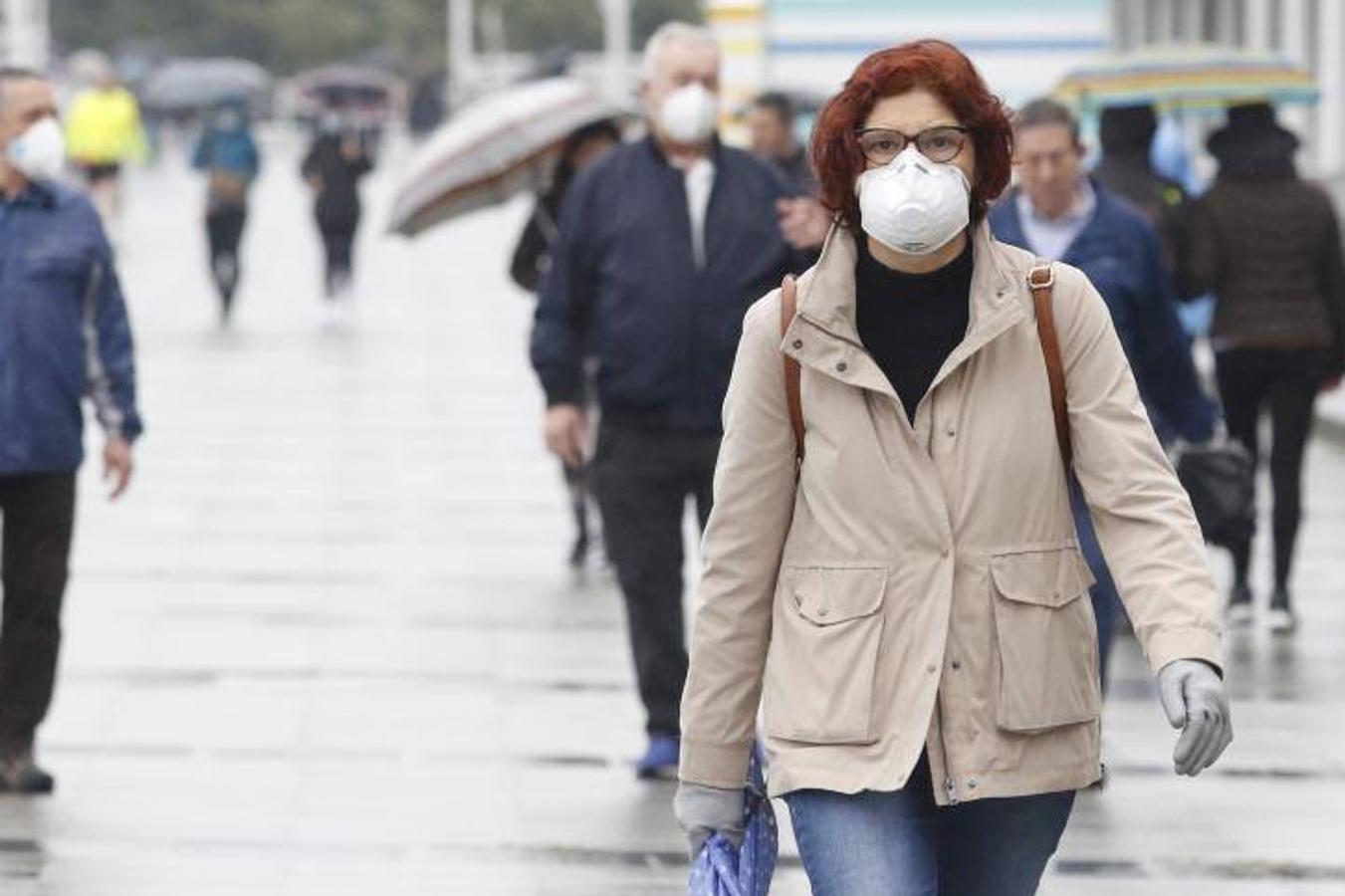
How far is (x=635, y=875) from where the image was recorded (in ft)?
25.1

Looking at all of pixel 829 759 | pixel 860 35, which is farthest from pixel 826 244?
pixel 860 35

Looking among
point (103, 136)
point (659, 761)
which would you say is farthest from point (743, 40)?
point (659, 761)

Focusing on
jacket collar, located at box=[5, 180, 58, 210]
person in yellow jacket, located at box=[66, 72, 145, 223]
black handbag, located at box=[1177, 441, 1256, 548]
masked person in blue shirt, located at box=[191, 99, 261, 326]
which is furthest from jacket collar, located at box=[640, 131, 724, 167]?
person in yellow jacket, located at box=[66, 72, 145, 223]

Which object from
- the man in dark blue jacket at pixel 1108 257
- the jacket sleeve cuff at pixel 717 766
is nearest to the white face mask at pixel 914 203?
the jacket sleeve cuff at pixel 717 766

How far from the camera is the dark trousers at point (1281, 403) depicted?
11.4 m

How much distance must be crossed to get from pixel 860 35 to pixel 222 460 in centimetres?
1416

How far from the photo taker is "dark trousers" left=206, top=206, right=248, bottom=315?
83.5 ft

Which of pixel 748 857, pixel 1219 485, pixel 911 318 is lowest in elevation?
pixel 1219 485

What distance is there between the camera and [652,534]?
8648mm

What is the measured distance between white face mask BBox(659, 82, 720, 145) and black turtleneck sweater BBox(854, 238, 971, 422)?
12.3 feet

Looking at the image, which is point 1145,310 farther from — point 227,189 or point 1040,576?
point 227,189

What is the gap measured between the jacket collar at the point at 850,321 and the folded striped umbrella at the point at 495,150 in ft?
25.1

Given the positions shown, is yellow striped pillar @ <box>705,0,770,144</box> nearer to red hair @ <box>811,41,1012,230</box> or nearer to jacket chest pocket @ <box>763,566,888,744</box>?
red hair @ <box>811,41,1012,230</box>

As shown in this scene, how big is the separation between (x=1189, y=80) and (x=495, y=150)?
308 cm
